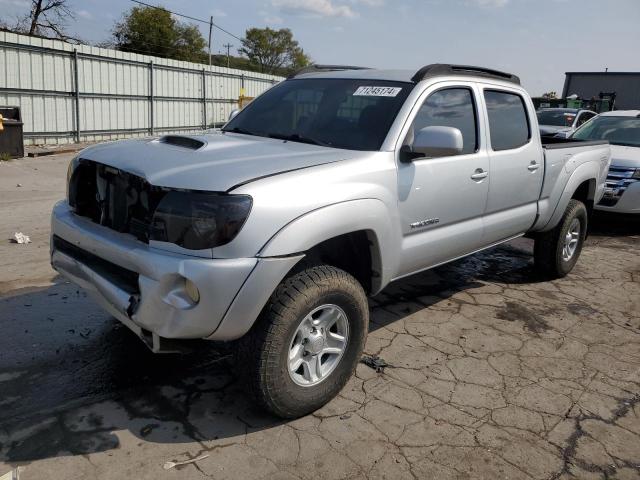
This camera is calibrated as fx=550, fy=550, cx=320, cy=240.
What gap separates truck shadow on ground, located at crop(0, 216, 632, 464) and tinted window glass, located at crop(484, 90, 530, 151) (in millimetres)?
1637

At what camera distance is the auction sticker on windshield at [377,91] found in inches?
144

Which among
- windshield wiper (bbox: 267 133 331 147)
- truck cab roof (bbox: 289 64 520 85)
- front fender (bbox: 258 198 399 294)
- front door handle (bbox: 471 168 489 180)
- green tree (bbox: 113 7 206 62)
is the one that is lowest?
front fender (bbox: 258 198 399 294)

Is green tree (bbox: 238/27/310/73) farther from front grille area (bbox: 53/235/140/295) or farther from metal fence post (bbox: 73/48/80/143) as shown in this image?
front grille area (bbox: 53/235/140/295)

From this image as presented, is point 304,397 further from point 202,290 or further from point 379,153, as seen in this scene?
point 379,153

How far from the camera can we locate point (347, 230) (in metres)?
2.93

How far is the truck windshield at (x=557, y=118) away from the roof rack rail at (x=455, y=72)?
1036 cm

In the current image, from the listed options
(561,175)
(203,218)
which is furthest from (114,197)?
(561,175)

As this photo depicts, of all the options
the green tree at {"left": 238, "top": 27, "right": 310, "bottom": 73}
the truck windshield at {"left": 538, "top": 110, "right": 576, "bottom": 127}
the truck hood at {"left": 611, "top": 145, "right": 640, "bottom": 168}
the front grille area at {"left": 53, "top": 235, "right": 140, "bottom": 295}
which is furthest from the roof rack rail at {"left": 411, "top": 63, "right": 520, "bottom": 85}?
the green tree at {"left": 238, "top": 27, "right": 310, "bottom": 73}

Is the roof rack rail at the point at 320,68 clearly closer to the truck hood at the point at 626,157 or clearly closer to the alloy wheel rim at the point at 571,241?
the alloy wheel rim at the point at 571,241

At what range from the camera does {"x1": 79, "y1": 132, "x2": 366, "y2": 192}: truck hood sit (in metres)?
2.60

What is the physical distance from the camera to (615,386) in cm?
356

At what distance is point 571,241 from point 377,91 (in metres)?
3.23

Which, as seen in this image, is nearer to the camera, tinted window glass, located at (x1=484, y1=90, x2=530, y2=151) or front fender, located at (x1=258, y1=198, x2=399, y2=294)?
front fender, located at (x1=258, y1=198, x2=399, y2=294)

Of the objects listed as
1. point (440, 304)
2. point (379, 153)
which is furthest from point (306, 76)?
point (440, 304)
